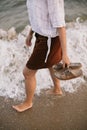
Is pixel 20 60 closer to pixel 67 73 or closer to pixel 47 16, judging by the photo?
pixel 67 73

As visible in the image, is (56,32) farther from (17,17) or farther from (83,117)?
(17,17)

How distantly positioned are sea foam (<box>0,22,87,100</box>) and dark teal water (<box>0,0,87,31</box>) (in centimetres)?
76

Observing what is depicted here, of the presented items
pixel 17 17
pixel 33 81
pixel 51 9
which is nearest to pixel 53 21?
pixel 51 9

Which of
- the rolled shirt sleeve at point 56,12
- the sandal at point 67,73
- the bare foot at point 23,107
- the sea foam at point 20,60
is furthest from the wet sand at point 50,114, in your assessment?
the rolled shirt sleeve at point 56,12

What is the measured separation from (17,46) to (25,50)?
6.0 inches

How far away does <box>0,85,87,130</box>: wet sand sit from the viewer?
3502 millimetres

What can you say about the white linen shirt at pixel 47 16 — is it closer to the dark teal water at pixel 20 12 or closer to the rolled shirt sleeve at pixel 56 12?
the rolled shirt sleeve at pixel 56 12

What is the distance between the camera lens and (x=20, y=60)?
4.68 metres

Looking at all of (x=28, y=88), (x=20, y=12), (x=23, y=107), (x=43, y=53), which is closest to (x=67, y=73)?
(x=43, y=53)

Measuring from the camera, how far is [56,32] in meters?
3.07

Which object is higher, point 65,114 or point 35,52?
point 35,52

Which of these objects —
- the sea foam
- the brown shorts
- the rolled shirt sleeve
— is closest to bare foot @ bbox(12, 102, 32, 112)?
the sea foam

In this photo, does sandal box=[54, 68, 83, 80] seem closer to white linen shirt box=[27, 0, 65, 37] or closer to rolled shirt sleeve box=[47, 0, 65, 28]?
white linen shirt box=[27, 0, 65, 37]

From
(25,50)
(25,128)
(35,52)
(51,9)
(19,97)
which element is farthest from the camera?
(25,50)
